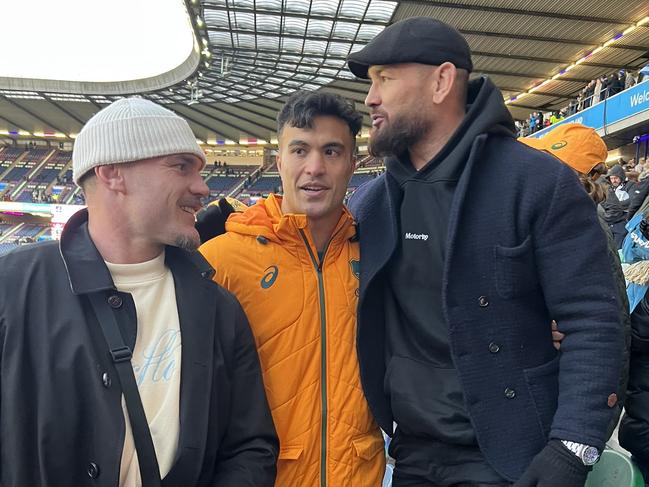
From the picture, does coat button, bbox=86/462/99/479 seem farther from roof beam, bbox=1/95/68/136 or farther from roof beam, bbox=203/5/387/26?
roof beam, bbox=1/95/68/136

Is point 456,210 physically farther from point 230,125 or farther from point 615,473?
point 230,125

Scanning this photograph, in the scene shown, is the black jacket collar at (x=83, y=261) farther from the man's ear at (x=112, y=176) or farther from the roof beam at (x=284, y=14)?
the roof beam at (x=284, y=14)

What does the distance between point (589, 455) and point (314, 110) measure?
140 cm

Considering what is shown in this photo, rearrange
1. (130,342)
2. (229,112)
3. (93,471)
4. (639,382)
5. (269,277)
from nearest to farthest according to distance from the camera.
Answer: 1. (93,471)
2. (130,342)
3. (269,277)
4. (639,382)
5. (229,112)

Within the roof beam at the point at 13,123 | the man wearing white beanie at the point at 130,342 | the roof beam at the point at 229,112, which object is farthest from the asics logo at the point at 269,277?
the roof beam at the point at 13,123

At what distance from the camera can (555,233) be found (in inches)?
58.5

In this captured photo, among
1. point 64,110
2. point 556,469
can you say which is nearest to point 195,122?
point 64,110

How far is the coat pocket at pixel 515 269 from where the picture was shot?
5.01 feet

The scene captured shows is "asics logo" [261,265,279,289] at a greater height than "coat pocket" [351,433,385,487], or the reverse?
"asics logo" [261,265,279,289]

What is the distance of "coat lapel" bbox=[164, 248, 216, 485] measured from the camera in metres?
1.41

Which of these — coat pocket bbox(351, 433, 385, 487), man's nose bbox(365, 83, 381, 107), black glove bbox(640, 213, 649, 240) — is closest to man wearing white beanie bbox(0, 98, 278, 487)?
coat pocket bbox(351, 433, 385, 487)

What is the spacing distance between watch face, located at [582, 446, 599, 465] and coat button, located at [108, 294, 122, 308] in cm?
127

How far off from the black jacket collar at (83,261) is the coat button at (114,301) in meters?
0.03

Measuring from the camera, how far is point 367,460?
1782 mm
